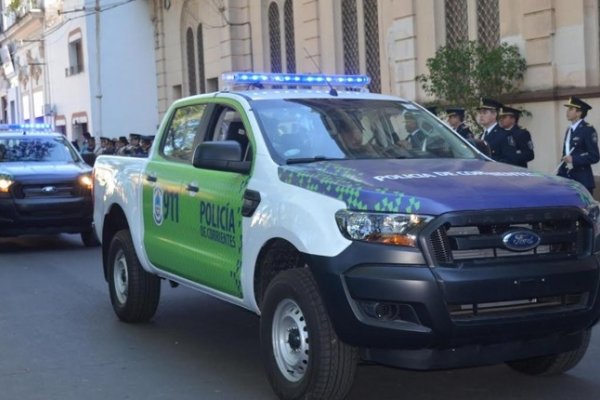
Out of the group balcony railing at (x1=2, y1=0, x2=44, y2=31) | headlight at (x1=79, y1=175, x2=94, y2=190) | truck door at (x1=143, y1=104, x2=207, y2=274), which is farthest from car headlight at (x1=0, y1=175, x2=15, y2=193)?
balcony railing at (x1=2, y1=0, x2=44, y2=31)

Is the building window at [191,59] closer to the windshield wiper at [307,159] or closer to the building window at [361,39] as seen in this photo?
the building window at [361,39]

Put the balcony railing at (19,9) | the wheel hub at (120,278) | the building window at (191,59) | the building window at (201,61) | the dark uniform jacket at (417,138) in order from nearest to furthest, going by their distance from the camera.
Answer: the dark uniform jacket at (417,138), the wheel hub at (120,278), the building window at (201,61), the building window at (191,59), the balcony railing at (19,9)

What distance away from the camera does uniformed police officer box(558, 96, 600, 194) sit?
392 inches

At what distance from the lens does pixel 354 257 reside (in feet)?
15.3

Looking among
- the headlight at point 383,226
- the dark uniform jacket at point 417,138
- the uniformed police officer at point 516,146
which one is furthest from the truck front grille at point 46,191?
the headlight at point 383,226

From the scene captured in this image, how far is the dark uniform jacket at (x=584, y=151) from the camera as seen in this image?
9.95 m

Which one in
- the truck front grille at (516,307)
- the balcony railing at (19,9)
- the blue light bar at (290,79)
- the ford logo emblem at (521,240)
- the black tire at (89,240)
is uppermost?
the balcony railing at (19,9)


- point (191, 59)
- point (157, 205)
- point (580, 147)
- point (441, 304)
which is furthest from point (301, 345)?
point (191, 59)

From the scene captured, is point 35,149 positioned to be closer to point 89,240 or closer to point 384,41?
point 89,240

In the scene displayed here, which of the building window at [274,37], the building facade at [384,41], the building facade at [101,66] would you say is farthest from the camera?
the building facade at [101,66]

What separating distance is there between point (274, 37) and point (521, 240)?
1890 cm

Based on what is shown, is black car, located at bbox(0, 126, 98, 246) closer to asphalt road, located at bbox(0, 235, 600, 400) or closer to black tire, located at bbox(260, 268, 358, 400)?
asphalt road, located at bbox(0, 235, 600, 400)

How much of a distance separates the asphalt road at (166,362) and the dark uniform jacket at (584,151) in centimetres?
327

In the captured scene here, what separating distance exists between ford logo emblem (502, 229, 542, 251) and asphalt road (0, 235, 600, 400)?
1.20 metres
